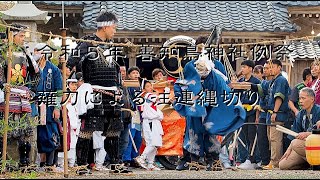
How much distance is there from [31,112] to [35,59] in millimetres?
780

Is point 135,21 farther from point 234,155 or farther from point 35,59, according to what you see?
point 35,59

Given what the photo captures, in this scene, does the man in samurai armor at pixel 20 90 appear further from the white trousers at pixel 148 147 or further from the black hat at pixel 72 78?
the white trousers at pixel 148 147

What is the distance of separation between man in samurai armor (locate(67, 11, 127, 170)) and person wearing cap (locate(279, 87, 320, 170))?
105 inches

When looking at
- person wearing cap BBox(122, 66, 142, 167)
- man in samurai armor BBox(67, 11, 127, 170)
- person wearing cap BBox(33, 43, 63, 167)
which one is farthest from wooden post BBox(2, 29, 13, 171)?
person wearing cap BBox(122, 66, 142, 167)

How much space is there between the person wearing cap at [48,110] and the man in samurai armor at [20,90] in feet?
1.46

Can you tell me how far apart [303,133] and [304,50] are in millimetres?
10964

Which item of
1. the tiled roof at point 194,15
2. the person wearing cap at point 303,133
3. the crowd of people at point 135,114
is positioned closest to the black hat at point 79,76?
the crowd of people at point 135,114

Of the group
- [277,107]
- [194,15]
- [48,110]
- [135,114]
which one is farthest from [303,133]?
[194,15]

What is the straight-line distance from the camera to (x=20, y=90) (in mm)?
10383

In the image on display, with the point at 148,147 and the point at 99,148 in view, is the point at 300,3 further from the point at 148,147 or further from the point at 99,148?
the point at 99,148

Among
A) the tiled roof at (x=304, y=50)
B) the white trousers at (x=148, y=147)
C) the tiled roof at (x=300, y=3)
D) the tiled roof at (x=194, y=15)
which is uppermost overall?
the tiled roof at (x=300, y=3)

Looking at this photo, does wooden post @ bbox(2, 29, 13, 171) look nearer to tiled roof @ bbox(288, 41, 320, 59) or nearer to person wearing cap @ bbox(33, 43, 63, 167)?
person wearing cap @ bbox(33, 43, 63, 167)

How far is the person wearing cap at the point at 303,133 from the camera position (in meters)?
11.6

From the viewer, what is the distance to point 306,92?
11.7 meters
